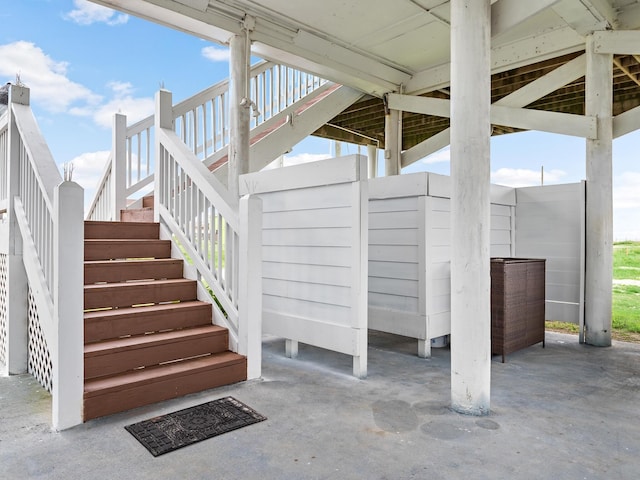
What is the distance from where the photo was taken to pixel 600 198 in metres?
4.19

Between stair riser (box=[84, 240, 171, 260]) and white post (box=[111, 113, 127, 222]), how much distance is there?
1.20 metres

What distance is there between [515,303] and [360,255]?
1528 millimetres

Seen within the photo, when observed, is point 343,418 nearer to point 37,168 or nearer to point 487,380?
point 487,380

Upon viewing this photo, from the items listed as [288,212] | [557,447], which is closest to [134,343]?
[288,212]

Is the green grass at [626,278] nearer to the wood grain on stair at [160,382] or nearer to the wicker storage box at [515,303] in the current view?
the wicker storage box at [515,303]

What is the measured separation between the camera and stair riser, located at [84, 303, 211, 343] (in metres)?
2.89

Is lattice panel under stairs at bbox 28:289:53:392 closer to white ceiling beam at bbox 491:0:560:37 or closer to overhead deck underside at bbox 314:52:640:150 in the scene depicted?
white ceiling beam at bbox 491:0:560:37

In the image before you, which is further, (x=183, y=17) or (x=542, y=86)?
(x=542, y=86)

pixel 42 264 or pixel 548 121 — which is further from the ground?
pixel 548 121

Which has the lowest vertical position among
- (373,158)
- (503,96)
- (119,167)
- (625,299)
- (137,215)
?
(625,299)

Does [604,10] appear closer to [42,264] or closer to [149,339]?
[149,339]

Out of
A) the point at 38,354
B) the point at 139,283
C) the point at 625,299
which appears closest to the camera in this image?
the point at 38,354

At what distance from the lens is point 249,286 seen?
3125 millimetres

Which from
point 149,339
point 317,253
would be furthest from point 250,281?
point 149,339
